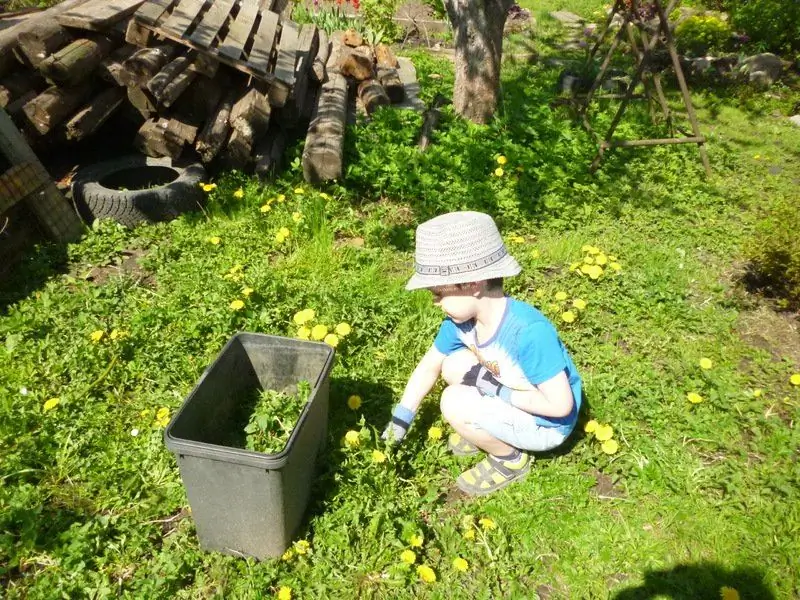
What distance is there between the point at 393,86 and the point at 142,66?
2809 mm

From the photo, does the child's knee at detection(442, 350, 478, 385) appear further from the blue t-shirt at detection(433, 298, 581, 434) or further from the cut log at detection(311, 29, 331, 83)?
the cut log at detection(311, 29, 331, 83)

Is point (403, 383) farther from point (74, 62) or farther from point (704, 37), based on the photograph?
point (704, 37)

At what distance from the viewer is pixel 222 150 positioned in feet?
15.1

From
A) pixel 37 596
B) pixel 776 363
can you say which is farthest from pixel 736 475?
pixel 37 596

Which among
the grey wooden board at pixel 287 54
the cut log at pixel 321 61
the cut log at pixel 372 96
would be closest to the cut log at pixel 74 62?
the grey wooden board at pixel 287 54

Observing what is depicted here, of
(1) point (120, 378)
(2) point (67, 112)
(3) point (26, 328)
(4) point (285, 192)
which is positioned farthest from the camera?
(4) point (285, 192)

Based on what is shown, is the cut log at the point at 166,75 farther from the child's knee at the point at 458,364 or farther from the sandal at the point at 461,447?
the sandal at the point at 461,447

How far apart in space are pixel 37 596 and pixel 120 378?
1165 millimetres

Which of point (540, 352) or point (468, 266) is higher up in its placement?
point (468, 266)

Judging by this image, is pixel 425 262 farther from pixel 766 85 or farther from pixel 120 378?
pixel 766 85

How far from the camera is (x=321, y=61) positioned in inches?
→ 239

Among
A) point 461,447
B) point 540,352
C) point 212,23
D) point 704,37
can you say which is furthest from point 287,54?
point 704,37

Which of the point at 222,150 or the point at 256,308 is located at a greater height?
the point at 222,150

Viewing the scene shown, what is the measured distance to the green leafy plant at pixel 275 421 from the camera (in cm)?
230
